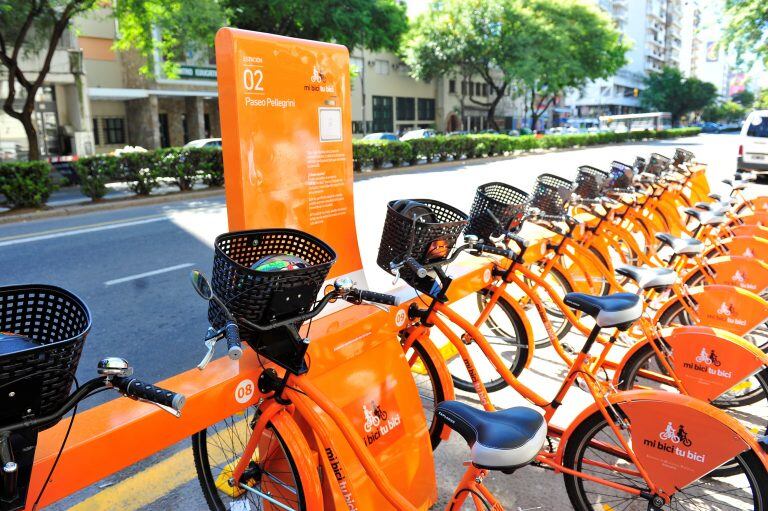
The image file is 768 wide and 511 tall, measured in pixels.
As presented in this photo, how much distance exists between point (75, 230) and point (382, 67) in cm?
3535

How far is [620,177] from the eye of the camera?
594 cm

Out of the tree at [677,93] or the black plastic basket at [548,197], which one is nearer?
the black plastic basket at [548,197]

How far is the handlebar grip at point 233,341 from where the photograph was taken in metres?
1.71

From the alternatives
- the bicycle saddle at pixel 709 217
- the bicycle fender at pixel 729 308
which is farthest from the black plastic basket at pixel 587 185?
the bicycle fender at pixel 729 308

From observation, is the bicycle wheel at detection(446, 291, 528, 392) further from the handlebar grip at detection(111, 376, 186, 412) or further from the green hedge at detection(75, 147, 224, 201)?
the green hedge at detection(75, 147, 224, 201)

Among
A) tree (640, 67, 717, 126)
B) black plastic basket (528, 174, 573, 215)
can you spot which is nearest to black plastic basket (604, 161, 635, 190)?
black plastic basket (528, 174, 573, 215)

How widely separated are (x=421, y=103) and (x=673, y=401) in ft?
154

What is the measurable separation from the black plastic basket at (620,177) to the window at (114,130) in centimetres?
2820

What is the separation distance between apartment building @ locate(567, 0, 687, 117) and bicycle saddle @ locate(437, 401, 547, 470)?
77.3 metres

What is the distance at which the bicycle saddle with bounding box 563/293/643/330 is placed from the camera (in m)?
2.63

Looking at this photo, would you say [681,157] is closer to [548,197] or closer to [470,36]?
[548,197]

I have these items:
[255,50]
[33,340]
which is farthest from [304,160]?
[33,340]

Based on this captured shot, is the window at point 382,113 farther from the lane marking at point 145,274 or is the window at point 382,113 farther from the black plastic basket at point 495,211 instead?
the black plastic basket at point 495,211

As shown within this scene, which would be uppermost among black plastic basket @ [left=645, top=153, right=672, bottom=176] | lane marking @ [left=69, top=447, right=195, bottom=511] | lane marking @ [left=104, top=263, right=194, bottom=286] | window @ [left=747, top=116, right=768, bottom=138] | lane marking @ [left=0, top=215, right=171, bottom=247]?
window @ [left=747, top=116, right=768, bottom=138]
